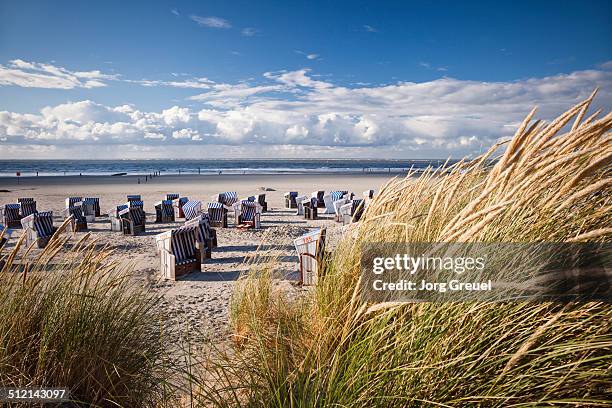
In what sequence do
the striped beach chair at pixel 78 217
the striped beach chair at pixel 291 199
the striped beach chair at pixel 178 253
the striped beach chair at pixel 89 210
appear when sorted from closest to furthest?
the striped beach chair at pixel 178 253, the striped beach chair at pixel 78 217, the striped beach chair at pixel 89 210, the striped beach chair at pixel 291 199

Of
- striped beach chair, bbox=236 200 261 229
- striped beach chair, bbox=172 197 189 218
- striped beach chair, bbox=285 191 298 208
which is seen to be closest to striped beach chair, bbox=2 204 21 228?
striped beach chair, bbox=172 197 189 218

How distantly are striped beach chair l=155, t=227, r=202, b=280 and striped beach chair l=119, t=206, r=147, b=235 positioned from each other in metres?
4.70

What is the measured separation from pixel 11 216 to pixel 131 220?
5290 mm

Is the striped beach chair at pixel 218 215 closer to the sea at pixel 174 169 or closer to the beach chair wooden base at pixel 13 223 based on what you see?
the beach chair wooden base at pixel 13 223

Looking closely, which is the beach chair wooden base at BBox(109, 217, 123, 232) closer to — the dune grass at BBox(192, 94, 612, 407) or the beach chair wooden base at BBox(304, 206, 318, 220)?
the beach chair wooden base at BBox(304, 206, 318, 220)

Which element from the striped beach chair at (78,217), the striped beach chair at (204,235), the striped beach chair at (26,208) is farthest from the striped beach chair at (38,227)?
the striped beach chair at (204,235)

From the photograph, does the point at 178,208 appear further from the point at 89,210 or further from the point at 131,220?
the point at 131,220

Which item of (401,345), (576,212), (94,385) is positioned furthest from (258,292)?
(576,212)

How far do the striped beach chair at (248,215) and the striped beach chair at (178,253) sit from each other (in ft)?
15.6

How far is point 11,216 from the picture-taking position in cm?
1349

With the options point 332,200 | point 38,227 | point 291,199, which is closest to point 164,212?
point 38,227

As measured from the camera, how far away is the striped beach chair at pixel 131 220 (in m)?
12.1

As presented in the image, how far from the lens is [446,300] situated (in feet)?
5.19

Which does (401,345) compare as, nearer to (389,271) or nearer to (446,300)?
(446,300)
